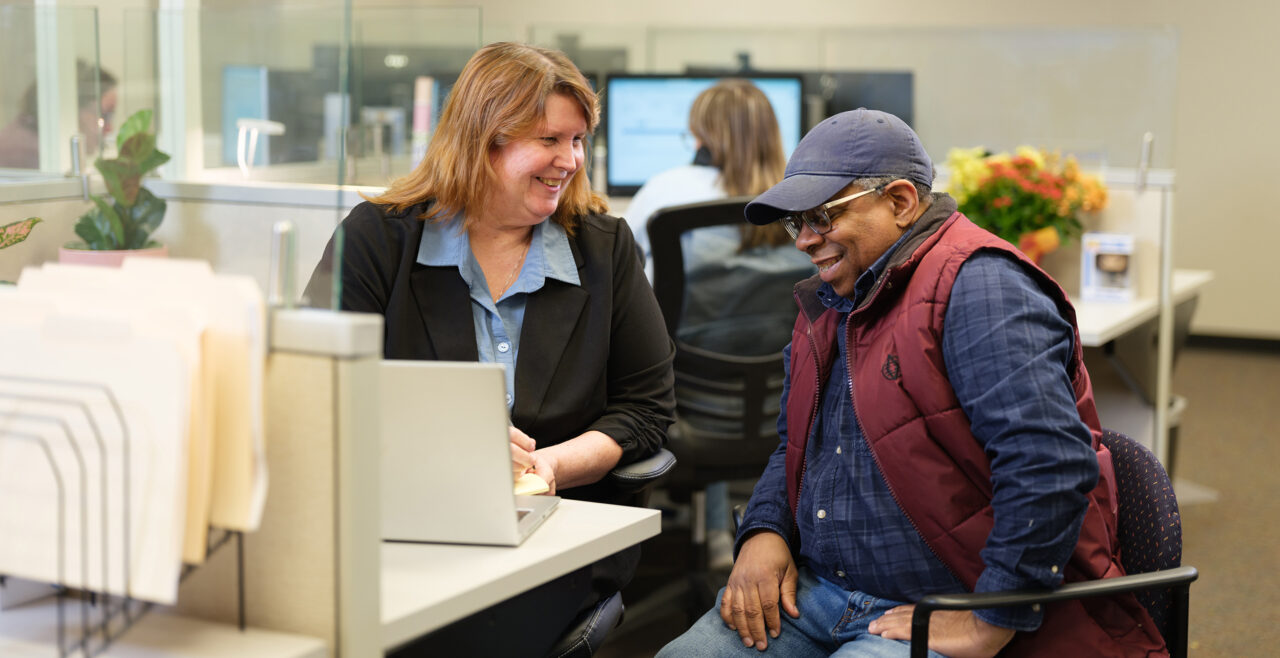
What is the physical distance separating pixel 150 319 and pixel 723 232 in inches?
71.3

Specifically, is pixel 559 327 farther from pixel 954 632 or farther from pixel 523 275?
pixel 954 632

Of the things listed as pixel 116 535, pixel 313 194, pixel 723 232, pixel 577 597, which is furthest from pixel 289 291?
pixel 723 232

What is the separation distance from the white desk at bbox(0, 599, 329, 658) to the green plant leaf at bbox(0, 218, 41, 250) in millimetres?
779

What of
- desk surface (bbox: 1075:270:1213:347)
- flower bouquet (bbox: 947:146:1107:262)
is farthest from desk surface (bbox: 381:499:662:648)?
flower bouquet (bbox: 947:146:1107:262)

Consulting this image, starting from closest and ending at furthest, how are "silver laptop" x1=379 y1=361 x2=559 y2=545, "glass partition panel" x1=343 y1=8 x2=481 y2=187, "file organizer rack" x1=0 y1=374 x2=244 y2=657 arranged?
"file organizer rack" x1=0 y1=374 x2=244 y2=657 < "silver laptop" x1=379 y1=361 x2=559 y2=545 < "glass partition panel" x1=343 y1=8 x2=481 y2=187

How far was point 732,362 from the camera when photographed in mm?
2717

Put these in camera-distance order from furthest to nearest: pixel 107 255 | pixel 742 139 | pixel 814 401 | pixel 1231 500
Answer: pixel 1231 500
pixel 742 139
pixel 814 401
pixel 107 255

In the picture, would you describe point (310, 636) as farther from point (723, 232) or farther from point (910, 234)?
point (723, 232)

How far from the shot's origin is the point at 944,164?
3.92m

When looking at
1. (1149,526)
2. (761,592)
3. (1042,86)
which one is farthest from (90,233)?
(1042,86)

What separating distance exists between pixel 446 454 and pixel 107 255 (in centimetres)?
39

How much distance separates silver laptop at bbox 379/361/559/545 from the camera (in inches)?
47.6

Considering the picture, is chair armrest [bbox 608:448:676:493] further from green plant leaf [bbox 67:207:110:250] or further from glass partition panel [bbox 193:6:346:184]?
green plant leaf [bbox 67:207:110:250]

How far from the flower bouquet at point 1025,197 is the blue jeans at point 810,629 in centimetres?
204
